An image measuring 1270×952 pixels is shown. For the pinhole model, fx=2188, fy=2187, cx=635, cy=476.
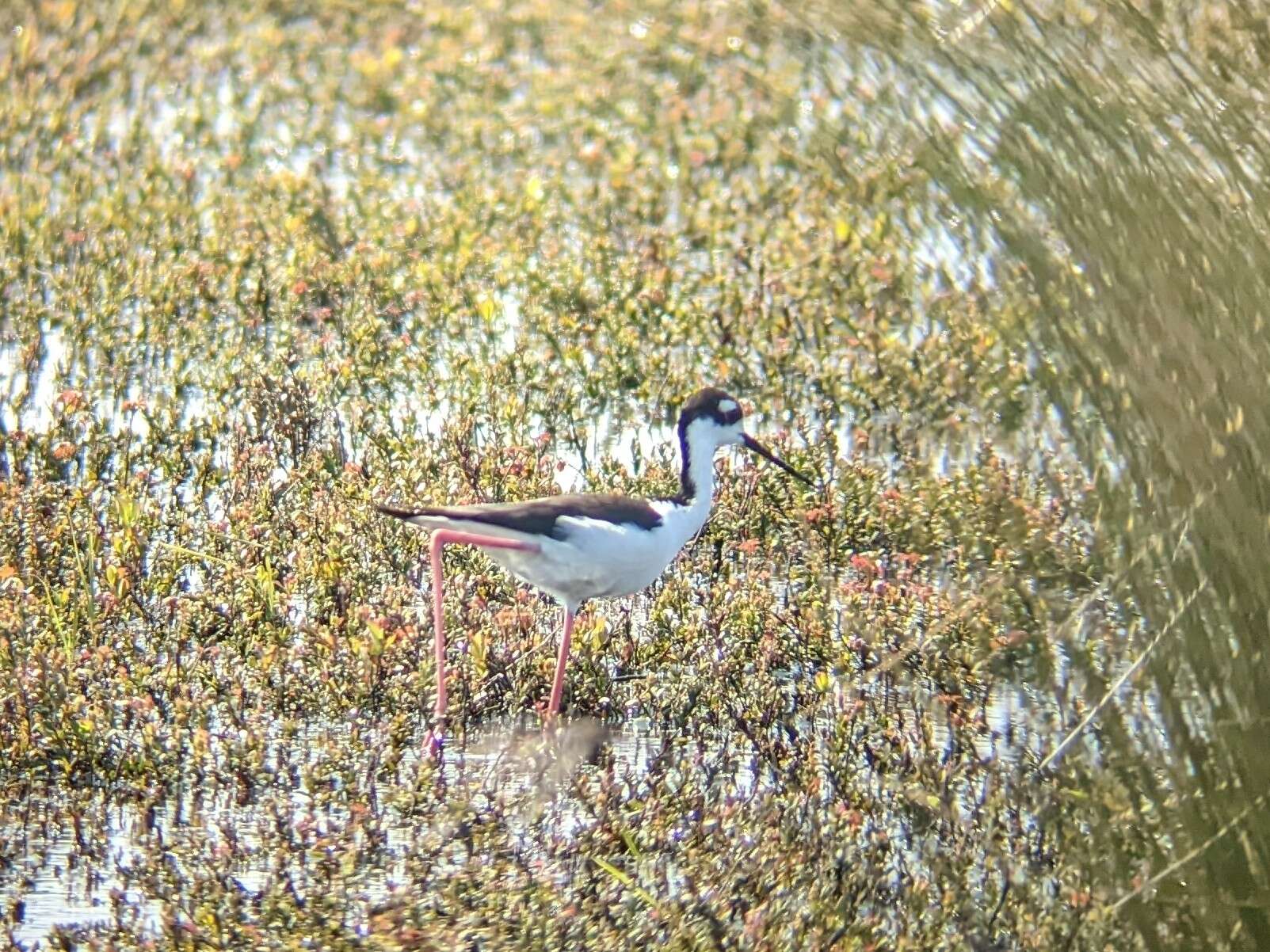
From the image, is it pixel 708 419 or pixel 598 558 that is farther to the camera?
pixel 708 419

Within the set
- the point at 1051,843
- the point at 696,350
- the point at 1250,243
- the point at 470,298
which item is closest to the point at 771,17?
the point at 1250,243

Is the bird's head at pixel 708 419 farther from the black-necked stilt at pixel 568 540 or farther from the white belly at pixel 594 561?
the white belly at pixel 594 561

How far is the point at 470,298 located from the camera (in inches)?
340

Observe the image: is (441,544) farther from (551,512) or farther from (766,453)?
(766,453)

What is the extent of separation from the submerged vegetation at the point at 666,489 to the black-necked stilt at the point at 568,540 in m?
0.15

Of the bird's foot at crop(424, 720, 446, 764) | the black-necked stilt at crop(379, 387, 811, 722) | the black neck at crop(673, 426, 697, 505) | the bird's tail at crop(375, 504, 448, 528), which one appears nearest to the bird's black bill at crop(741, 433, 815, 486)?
the black neck at crop(673, 426, 697, 505)

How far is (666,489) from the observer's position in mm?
6801

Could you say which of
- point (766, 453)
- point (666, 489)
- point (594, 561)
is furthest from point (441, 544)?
point (666, 489)

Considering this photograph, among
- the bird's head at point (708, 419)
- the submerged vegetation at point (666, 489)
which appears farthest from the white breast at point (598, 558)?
the bird's head at point (708, 419)

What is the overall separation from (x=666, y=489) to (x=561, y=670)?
1489 millimetres

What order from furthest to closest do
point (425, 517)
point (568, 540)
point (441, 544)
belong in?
point (441, 544) → point (568, 540) → point (425, 517)

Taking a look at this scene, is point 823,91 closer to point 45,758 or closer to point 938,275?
point 938,275

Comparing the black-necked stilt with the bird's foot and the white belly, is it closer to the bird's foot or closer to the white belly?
the white belly

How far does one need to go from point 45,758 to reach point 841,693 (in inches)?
71.2
